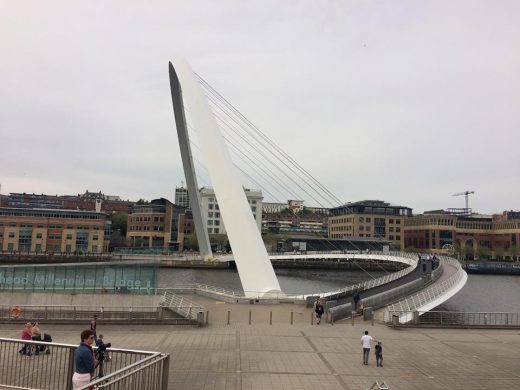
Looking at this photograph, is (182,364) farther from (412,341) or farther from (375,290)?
(375,290)

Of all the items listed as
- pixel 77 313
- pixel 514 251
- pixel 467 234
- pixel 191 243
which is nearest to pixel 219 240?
A: pixel 191 243

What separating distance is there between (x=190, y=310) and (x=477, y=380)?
996 cm

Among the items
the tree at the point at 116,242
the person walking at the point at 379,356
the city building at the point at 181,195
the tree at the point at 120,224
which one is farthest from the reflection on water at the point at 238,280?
the city building at the point at 181,195

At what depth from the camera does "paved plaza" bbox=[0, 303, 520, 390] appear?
9641mm

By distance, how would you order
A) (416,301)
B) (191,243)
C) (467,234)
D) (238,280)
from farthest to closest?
1. (467,234)
2. (191,243)
3. (238,280)
4. (416,301)

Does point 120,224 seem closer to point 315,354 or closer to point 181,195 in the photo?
point 181,195

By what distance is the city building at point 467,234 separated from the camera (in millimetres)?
98881

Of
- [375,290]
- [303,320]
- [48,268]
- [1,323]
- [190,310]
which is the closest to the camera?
[1,323]

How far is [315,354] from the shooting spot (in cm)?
1205

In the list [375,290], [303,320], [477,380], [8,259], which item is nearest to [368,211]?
[8,259]

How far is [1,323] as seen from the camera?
15.4 meters

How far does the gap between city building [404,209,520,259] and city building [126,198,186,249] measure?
57.6 metres

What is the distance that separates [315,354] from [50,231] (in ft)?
254

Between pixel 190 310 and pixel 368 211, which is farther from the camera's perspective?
pixel 368 211
